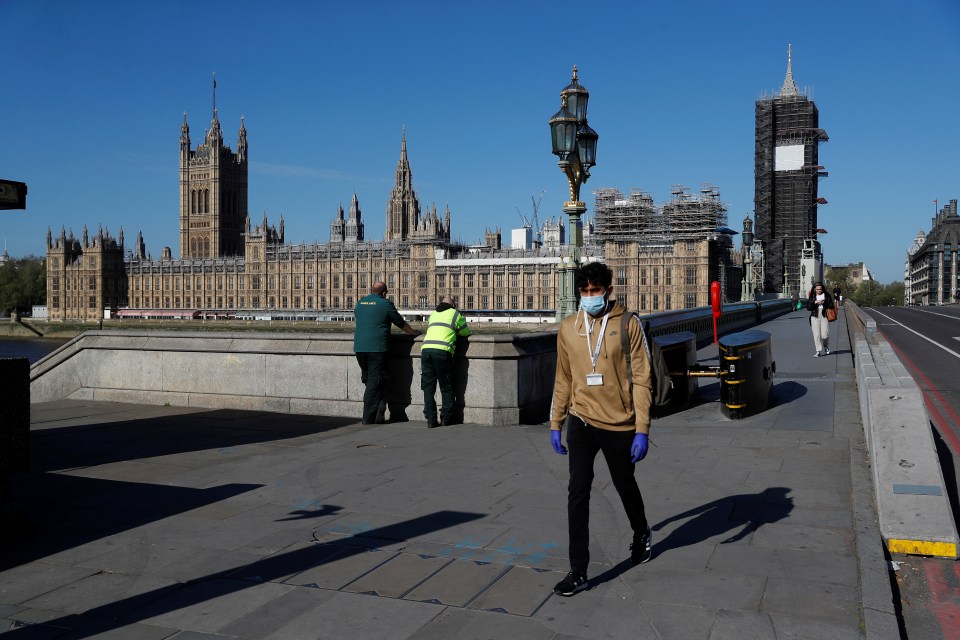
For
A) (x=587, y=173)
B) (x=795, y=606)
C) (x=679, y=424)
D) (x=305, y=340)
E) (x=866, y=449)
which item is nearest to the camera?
(x=795, y=606)

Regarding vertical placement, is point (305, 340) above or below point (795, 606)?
above

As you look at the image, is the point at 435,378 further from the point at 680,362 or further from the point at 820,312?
the point at 820,312

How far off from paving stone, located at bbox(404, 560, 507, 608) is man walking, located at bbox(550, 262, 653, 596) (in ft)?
1.82

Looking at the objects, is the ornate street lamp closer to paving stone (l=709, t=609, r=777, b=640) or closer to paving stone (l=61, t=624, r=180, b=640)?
paving stone (l=709, t=609, r=777, b=640)

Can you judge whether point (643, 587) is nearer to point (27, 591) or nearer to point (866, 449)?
point (27, 591)

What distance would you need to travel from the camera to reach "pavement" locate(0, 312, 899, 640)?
4000 millimetres

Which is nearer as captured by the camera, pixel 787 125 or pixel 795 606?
pixel 795 606

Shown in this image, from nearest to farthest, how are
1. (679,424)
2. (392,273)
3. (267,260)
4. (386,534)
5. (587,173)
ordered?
(386,534) < (679,424) < (587,173) < (392,273) < (267,260)

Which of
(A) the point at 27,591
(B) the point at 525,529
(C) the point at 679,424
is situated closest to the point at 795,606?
(B) the point at 525,529

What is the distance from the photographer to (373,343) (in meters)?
9.88

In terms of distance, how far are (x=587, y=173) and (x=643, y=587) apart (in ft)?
40.5

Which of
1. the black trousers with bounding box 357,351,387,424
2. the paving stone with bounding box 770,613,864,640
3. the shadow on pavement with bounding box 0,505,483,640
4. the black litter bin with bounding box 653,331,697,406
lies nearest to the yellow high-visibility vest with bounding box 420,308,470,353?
the black trousers with bounding box 357,351,387,424

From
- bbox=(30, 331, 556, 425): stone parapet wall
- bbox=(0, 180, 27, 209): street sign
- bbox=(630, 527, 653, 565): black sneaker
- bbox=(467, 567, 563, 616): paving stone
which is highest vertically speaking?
bbox=(0, 180, 27, 209): street sign

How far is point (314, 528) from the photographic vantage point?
5.49 metres
